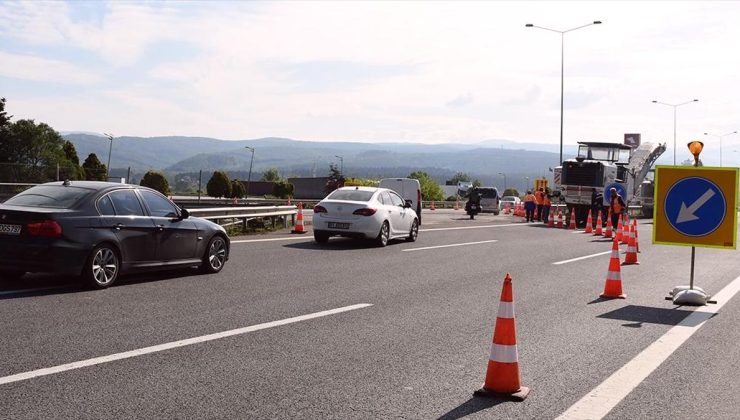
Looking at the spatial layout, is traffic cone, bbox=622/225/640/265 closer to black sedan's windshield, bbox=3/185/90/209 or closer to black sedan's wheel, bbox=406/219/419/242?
black sedan's wheel, bbox=406/219/419/242

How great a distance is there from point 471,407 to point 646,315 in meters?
5.14

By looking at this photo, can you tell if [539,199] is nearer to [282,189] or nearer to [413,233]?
[413,233]

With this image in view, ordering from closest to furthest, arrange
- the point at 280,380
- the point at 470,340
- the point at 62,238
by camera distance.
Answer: the point at 280,380 < the point at 470,340 < the point at 62,238

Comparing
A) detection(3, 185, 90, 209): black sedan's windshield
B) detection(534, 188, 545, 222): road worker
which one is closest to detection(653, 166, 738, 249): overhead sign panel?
detection(3, 185, 90, 209): black sedan's windshield

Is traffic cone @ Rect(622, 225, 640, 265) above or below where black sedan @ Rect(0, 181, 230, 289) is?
below

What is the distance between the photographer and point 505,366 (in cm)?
592

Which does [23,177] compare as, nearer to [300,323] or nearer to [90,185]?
[90,185]

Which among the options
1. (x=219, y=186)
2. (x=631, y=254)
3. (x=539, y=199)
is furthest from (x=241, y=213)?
(x=219, y=186)

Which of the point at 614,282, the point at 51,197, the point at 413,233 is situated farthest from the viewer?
the point at 413,233

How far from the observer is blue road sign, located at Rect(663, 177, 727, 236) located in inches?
437

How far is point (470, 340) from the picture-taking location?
800 cm

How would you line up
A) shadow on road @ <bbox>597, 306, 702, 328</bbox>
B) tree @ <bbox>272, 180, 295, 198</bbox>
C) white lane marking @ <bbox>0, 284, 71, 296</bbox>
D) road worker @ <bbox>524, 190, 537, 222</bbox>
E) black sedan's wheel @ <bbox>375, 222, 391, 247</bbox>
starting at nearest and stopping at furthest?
shadow on road @ <bbox>597, 306, 702, 328</bbox>
white lane marking @ <bbox>0, 284, 71, 296</bbox>
black sedan's wheel @ <bbox>375, 222, 391, 247</bbox>
road worker @ <bbox>524, 190, 537, 222</bbox>
tree @ <bbox>272, 180, 295, 198</bbox>

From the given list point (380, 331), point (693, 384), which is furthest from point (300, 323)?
point (693, 384)

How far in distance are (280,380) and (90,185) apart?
250 inches
